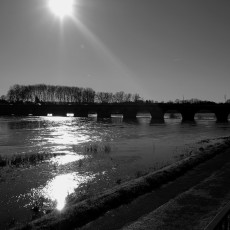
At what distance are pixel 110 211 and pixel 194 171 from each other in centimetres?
822

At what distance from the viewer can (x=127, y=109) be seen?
14612cm

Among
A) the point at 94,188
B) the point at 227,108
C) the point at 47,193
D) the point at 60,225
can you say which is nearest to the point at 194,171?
the point at 94,188

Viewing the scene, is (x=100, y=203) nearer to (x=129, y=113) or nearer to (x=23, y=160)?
(x=23, y=160)

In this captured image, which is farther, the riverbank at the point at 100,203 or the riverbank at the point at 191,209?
the riverbank at the point at 100,203

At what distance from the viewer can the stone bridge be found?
430 ft

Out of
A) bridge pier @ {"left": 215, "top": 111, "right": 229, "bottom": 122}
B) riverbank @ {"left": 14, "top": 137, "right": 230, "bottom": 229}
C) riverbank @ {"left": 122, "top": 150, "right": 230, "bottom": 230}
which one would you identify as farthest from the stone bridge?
riverbank @ {"left": 122, "top": 150, "right": 230, "bottom": 230}

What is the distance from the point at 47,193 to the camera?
49.0 ft

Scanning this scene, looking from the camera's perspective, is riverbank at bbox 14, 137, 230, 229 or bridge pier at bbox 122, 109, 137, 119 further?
bridge pier at bbox 122, 109, 137, 119

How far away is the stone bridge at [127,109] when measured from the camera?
430 ft

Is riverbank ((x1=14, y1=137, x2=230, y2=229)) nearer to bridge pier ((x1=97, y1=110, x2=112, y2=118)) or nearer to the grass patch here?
the grass patch

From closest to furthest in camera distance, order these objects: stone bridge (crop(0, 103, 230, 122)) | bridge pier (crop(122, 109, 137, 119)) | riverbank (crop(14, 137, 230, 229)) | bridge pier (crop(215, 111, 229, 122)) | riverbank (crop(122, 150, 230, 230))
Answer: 1. riverbank (crop(122, 150, 230, 230))
2. riverbank (crop(14, 137, 230, 229))
3. bridge pier (crop(215, 111, 229, 122))
4. stone bridge (crop(0, 103, 230, 122))
5. bridge pier (crop(122, 109, 137, 119))

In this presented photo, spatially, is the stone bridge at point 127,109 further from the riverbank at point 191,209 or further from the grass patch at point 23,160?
the riverbank at point 191,209

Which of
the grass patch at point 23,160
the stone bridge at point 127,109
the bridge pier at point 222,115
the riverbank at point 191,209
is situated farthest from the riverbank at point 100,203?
the bridge pier at point 222,115

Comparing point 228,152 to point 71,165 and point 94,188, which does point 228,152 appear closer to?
point 71,165
